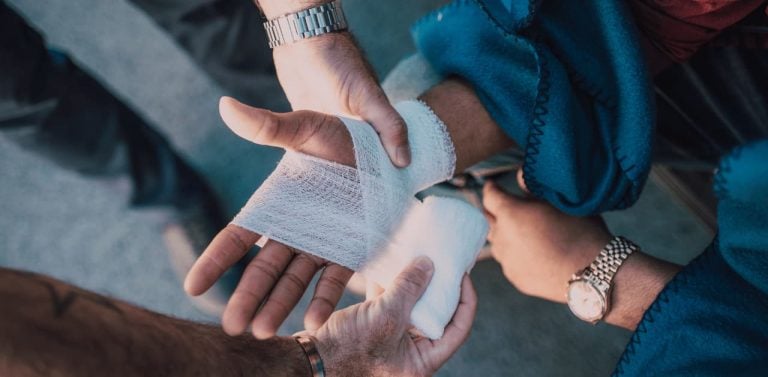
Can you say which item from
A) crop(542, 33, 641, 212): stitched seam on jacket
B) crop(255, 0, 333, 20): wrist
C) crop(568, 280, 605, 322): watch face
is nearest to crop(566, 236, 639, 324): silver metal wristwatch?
crop(568, 280, 605, 322): watch face

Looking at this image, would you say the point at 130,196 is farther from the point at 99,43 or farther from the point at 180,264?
the point at 99,43

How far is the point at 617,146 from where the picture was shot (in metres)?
0.69

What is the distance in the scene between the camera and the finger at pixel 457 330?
2.35 feet

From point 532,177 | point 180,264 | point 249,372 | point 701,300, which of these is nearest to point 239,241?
point 249,372

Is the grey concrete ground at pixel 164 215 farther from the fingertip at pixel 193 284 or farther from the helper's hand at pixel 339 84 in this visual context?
the fingertip at pixel 193 284

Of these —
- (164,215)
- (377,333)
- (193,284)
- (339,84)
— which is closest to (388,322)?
(377,333)

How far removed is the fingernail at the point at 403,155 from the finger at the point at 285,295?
162 millimetres

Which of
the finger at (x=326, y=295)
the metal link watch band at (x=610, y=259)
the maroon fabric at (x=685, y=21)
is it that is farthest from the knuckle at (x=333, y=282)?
Result: the maroon fabric at (x=685, y=21)

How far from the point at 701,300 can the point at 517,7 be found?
394 millimetres

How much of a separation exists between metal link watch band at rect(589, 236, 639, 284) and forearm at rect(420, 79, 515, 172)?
232 millimetres

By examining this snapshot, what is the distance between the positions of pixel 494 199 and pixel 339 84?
0.34m

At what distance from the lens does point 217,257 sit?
612 mm

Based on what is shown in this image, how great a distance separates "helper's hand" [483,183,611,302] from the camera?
82 cm

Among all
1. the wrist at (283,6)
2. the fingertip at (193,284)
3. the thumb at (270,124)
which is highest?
the wrist at (283,6)
